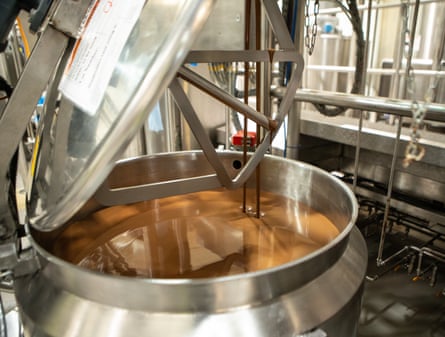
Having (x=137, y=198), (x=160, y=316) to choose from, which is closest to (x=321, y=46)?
(x=137, y=198)

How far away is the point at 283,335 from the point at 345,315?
0.13 metres

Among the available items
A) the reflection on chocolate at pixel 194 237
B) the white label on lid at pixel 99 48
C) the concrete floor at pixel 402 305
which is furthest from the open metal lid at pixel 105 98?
A: the concrete floor at pixel 402 305

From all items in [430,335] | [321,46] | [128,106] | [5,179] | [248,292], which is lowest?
[430,335]

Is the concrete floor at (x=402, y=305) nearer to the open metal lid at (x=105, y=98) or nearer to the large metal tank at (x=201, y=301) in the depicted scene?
the large metal tank at (x=201, y=301)

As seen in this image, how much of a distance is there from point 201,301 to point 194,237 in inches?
21.3

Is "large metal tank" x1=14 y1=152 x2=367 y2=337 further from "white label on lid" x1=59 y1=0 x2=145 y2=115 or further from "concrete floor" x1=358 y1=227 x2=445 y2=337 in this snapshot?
"concrete floor" x1=358 y1=227 x2=445 y2=337

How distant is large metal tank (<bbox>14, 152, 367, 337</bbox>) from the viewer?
0.48 metres

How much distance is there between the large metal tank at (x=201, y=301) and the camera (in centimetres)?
48

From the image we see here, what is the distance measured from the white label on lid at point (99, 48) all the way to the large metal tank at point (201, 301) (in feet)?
0.81

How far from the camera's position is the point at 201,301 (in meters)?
0.48

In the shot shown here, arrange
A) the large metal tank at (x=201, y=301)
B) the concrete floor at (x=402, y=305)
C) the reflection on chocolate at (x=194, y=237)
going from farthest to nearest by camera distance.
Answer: the concrete floor at (x=402, y=305)
the reflection on chocolate at (x=194, y=237)
the large metal tank at (x=201, y=301)

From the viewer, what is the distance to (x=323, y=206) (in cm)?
100

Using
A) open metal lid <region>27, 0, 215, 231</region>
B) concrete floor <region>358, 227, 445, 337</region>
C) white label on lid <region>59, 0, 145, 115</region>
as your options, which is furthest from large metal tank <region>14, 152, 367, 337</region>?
concrete floor <region>358, 227, 445, 337</region>

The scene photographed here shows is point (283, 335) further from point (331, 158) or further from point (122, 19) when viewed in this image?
point (331, 158)
